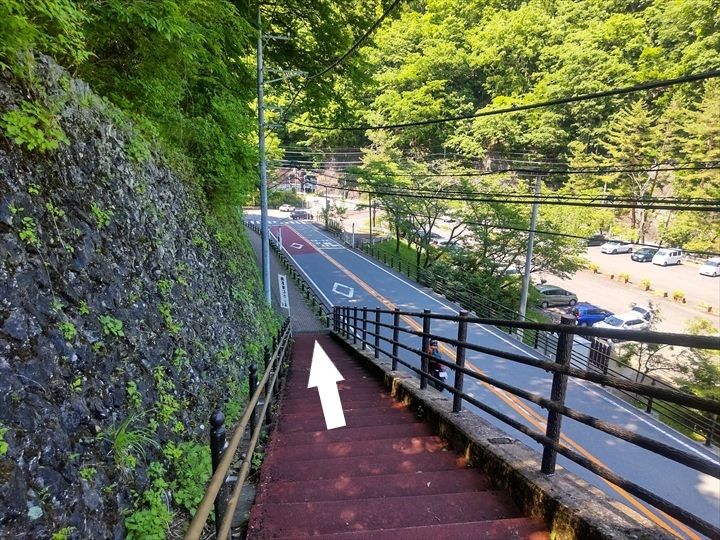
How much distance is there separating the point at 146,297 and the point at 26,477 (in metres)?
1.80

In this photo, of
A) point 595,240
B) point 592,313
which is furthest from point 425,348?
point 592,313

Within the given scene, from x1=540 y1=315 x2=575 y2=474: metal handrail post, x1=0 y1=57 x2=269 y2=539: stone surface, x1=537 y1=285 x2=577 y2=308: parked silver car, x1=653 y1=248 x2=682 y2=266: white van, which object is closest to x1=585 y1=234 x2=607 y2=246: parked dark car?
x1=537 y1=285 x2=577 y2=308: parked silver car

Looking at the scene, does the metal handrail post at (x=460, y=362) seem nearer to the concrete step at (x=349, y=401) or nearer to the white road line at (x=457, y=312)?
the concrete step at (x=349, y=401)

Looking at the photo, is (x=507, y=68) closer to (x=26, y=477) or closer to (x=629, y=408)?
(x=629, y=408)

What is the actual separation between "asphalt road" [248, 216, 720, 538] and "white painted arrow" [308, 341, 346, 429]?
14.8 ft

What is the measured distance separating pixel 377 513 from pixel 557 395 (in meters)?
1.20

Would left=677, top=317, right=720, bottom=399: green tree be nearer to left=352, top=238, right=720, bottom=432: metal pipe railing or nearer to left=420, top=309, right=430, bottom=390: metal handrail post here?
left=352, top=238, right=720, bottom=432: metal pipe railing

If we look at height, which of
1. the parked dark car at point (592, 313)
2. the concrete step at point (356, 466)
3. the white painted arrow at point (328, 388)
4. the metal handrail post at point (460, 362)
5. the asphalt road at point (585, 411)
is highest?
the metal handrail post at point (460, 362)

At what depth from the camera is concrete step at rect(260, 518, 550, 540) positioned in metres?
1.95

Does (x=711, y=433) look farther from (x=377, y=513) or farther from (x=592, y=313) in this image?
(x=592, y=313)

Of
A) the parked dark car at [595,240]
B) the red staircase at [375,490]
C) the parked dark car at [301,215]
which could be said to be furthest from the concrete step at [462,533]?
the parked dark car at [301,215]

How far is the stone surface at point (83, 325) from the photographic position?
180cm

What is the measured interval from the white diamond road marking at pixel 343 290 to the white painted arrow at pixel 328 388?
13.4 meters

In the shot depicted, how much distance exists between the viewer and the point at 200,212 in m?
6.24
